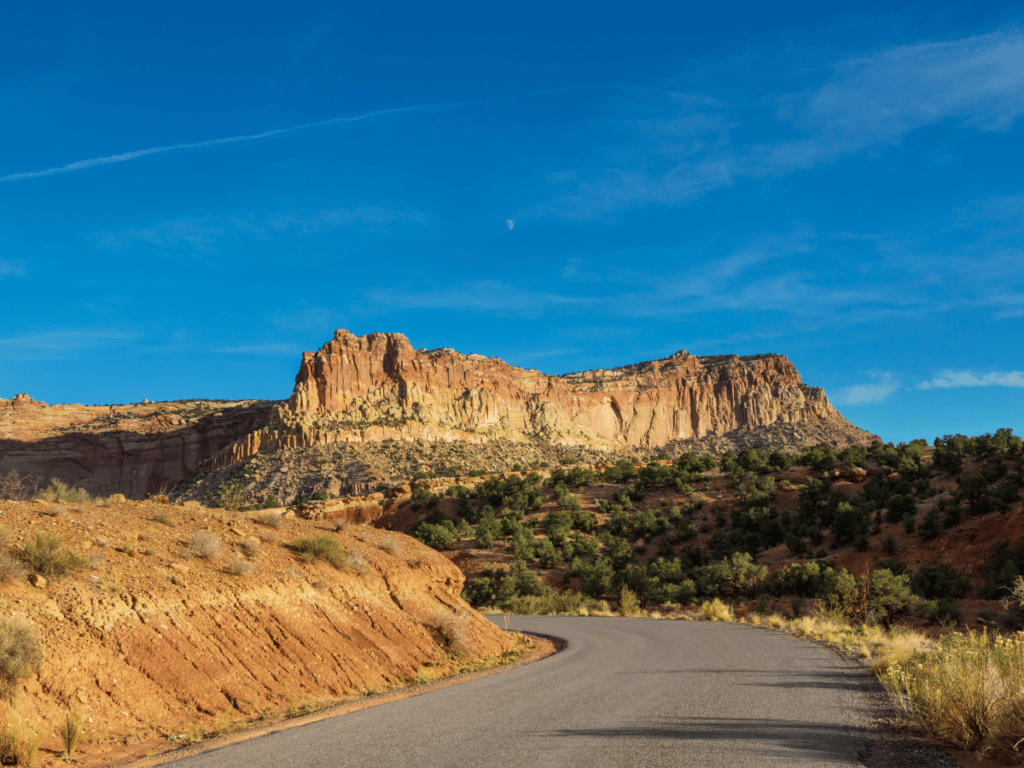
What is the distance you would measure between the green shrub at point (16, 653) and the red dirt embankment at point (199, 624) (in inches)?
8.0

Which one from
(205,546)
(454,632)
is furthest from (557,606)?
(205,546)

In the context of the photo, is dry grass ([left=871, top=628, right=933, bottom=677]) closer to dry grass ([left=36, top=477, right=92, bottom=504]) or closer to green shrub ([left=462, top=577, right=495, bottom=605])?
dry grass ([left=36, top=477, right=92, bottom=504])

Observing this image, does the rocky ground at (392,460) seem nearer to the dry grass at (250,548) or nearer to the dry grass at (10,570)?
the dry grass at (250,548)

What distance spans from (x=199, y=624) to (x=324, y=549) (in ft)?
16.0

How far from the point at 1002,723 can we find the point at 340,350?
12696 centimetres

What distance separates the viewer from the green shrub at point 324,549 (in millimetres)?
16297

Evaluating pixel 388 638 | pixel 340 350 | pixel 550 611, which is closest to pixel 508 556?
pixel 550 611

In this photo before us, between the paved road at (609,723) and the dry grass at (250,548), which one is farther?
the dry grass at (250,548)

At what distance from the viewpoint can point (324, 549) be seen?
16.3 meters

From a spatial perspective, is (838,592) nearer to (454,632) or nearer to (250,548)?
(454,632)

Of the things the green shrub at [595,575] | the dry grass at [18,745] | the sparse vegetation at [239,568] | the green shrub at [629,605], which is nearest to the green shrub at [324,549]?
the sparse vegetation at [239,568]

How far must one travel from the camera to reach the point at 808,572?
104 ft

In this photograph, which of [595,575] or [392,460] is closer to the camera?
[595,575]

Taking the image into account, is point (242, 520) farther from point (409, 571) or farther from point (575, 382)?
point (575, 382)
